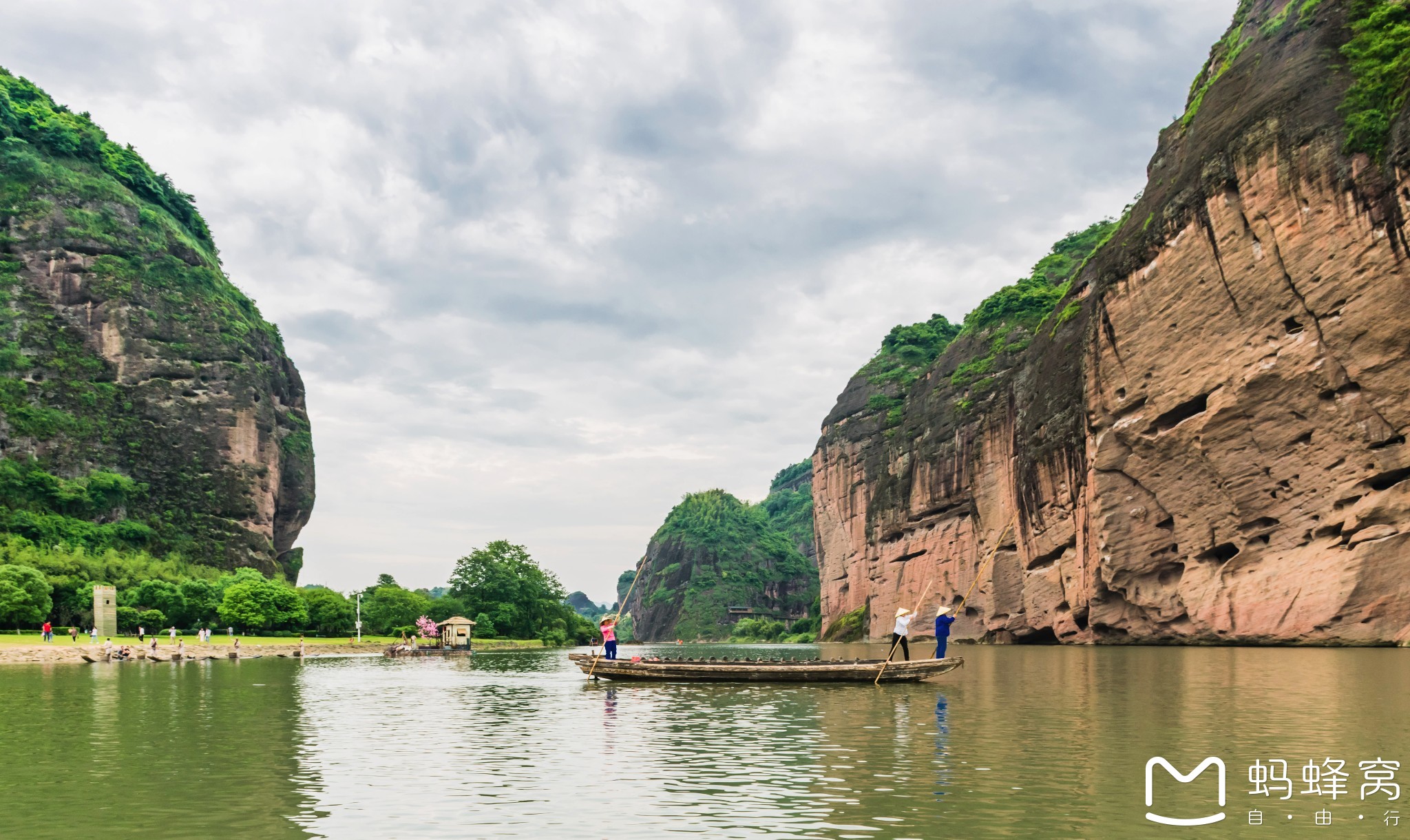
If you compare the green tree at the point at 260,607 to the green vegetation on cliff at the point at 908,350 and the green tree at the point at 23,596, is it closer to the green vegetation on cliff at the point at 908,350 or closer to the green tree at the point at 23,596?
the green tree at the point at 23,596

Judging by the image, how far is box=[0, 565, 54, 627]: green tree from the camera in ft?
255

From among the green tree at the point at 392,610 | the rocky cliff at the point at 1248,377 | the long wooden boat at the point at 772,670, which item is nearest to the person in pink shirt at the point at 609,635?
the long wooden boat at the point at 772,670

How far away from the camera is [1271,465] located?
Result: 184 ft

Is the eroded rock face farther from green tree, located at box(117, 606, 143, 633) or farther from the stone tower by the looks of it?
the stone tower

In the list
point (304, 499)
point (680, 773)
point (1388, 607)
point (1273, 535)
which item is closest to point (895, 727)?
point (680, 773)

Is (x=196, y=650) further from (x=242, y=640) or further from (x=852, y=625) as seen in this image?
(x=852, y=625)

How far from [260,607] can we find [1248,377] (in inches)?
3215

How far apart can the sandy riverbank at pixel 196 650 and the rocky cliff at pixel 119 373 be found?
40.3 m

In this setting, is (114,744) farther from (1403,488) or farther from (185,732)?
(1403,488)

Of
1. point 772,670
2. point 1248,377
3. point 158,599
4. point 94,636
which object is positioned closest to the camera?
point 772,670

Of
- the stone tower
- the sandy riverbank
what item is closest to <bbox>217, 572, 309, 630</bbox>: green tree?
the sandy riverbank

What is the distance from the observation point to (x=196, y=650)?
240ft

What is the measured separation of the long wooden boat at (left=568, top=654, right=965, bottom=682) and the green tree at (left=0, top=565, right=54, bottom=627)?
53.8 metres

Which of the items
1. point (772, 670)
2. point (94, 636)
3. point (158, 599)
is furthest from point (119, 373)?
point (772, 670)
